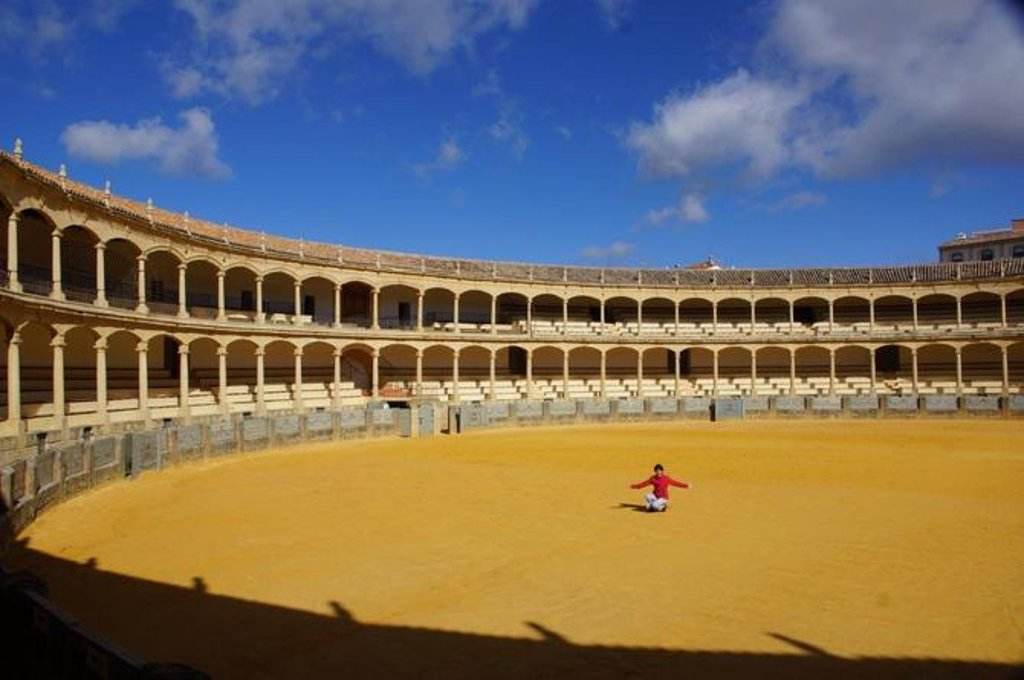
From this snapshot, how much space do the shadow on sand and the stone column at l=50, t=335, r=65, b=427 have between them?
14.3 metres

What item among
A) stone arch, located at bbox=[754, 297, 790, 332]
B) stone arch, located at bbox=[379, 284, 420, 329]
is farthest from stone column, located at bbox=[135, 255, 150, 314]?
stone arch, located at bbox=[754, 297, 790, 332]

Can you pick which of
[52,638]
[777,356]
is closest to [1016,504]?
[52,638]

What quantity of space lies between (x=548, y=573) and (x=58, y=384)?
56.8 ft

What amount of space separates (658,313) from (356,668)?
41.3 meters

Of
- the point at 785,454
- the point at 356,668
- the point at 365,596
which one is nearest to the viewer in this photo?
the point at 356,668

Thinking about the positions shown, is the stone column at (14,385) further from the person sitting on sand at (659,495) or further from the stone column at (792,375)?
the stone column at (792,375)

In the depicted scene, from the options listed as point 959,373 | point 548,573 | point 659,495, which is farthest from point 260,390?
point 959,373

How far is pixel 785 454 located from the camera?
21922mm

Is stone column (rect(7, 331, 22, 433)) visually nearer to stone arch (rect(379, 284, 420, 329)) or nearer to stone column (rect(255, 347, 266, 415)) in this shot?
stone column (rect(255, 347, 266, 415))

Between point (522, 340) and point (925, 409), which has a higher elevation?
point (522, 340)

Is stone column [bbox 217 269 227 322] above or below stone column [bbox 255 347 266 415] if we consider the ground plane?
above

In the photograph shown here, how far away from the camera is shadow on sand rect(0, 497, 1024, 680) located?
6.22m

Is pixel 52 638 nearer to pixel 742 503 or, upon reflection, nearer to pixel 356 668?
pixel 356 668

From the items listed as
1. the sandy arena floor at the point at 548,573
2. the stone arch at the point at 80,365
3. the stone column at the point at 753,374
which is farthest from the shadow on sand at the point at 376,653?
the stone column at the point at 753,374
